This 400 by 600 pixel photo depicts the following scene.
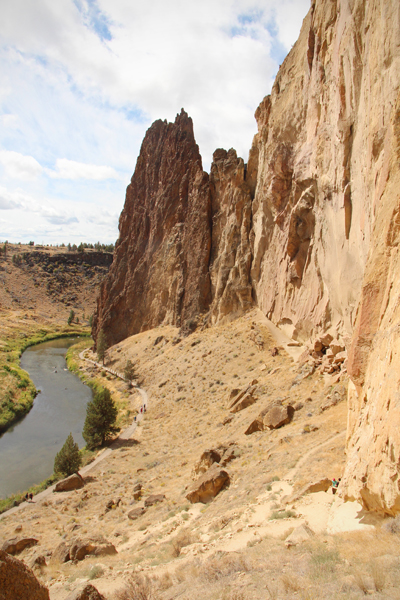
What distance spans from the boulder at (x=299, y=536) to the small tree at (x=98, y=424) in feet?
73.3

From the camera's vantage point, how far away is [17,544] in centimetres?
1402

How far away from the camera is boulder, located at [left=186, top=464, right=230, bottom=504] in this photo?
1352cm

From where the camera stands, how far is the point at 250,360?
95.2ft

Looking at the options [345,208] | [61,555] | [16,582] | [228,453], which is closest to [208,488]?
[228,453]

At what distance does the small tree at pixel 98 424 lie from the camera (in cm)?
2706

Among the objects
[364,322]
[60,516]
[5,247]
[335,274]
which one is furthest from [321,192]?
[5,247]

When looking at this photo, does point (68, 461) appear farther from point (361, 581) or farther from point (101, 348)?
point (101, 348)

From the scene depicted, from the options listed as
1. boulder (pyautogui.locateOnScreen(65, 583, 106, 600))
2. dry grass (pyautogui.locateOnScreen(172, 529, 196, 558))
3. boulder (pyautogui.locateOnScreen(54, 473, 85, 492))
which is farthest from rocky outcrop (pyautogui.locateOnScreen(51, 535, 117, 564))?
boulder (pyautogui.locateOnScreen(54, 473, 85, 492))

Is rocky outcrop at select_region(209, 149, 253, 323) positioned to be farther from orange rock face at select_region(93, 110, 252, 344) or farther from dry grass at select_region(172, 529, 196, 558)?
dry grass at select_region(172, 529, 196, 558)

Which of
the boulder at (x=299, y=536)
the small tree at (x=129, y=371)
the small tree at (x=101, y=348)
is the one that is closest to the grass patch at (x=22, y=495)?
the small tree at (x=129, y=371)

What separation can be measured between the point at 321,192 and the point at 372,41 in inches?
348

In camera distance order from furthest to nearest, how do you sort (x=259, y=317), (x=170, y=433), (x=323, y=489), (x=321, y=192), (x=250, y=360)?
(x=259, y=317)
(x=250, y=360)
(x=170, y=433)
(x=321, y=192)
(x=323, y=489)

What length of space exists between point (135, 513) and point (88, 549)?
391cm

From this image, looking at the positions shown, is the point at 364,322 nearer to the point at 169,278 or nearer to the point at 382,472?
the point at 382,472
